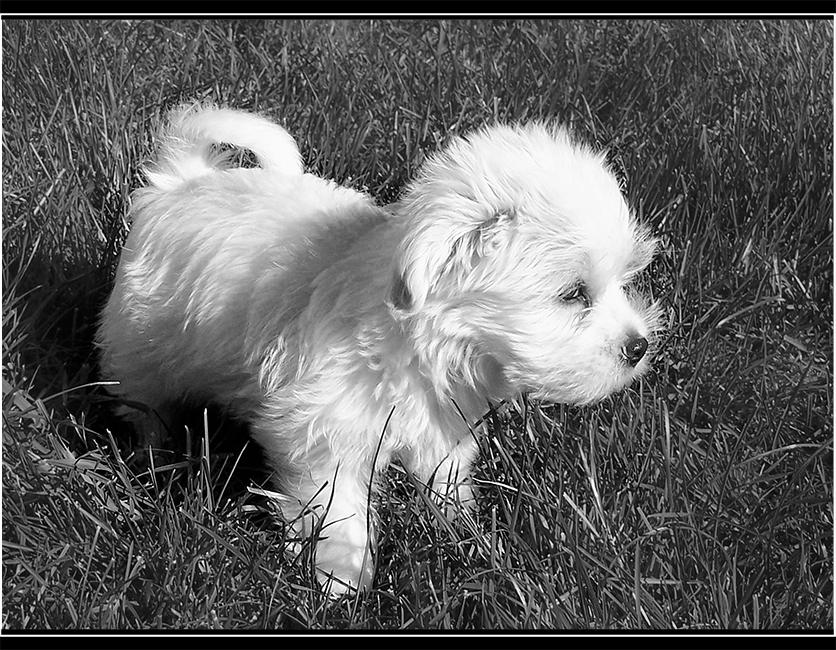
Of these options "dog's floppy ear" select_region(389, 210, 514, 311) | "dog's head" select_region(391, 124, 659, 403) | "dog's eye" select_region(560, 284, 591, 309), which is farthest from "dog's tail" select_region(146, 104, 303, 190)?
"dog's eye" select_region(560, 284, 591, 309)

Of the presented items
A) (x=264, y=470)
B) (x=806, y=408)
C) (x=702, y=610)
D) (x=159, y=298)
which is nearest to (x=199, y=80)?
(x=159, y=298)

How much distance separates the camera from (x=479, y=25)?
516cm

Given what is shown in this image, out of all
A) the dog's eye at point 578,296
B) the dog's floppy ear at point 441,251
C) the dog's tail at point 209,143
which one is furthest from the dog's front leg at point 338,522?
the dog's tail at point 209,143

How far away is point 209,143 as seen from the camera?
332 cm

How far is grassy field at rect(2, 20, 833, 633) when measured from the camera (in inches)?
101

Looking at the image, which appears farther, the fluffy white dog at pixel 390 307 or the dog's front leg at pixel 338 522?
the dog's front leg at pixel 338 522

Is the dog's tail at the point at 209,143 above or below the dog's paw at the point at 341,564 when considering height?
above

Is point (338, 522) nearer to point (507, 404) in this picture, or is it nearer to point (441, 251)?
point (507, 404)

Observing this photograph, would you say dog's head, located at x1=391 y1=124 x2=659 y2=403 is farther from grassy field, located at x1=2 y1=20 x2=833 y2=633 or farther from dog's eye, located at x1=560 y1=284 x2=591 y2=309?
grassy field, located at x1=2 y1=20 x2=833 y2=633

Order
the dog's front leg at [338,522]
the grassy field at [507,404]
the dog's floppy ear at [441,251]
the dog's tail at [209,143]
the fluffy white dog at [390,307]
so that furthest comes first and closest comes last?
the dog's tail at [209,143] → the dog's front leg at [338,522] → the grassy field at [507,404] → the fluffy white dog at [390,307] → the dog's floppy ear at [441,251]

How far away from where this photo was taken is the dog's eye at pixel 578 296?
2488 mm

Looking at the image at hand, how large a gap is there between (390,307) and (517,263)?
1.10 feet

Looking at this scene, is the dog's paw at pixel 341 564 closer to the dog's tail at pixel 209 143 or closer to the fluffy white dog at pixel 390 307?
the fluffy white dog at pixel 390 307

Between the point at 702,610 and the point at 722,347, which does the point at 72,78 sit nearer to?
the point at 722,347
